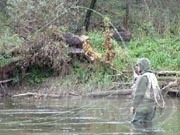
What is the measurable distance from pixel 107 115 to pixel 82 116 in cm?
68

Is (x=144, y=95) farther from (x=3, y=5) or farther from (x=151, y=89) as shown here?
(x=3, y=5)

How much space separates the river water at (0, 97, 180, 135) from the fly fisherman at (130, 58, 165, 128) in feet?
1.12

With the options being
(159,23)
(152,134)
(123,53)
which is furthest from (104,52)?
(152,134)

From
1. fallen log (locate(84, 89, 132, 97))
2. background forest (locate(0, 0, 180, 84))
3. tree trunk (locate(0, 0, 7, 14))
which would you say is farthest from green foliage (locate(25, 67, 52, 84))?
tree trunk (locate(0, 0, 7, 14))

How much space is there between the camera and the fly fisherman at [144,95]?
13617 millimetres

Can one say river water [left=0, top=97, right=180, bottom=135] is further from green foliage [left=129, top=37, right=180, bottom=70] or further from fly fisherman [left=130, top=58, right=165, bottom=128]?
green foliage [left=129, top=37, right=180, bottom=70]

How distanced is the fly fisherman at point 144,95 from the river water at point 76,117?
34cm

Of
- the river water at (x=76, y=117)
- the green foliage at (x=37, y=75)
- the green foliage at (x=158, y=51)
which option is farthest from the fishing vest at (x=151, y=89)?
the green foliage at (x=37, y=75)

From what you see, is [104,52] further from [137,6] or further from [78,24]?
[137,6]

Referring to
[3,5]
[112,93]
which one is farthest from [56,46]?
[3,5]

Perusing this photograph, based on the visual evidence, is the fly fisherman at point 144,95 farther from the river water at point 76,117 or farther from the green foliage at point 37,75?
the green foliage at point 37,75

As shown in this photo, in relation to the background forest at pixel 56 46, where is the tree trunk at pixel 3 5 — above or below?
above

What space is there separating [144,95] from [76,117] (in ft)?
9.10

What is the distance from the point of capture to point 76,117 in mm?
15805
